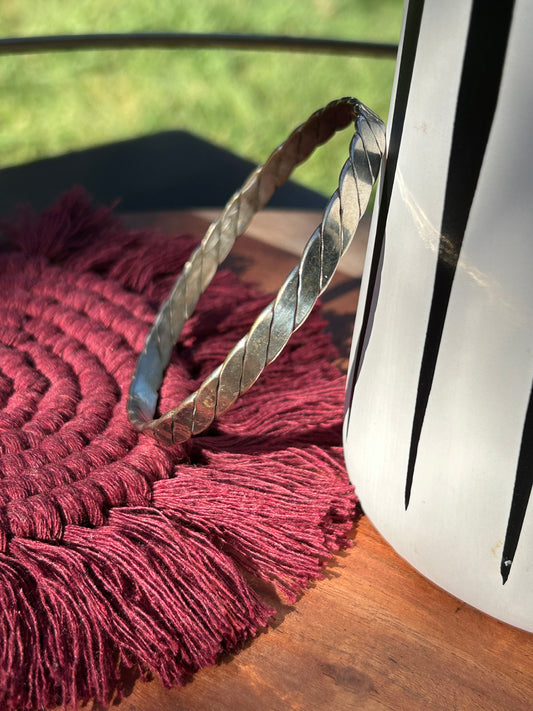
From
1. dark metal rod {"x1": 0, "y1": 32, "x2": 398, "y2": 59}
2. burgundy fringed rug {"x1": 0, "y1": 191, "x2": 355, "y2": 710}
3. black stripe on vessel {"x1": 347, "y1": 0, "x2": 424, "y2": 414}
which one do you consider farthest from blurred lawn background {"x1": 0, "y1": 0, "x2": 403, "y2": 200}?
black stripe on vessel {"x1": 347, "y1": 0, "x2": 424, "y2": 414}

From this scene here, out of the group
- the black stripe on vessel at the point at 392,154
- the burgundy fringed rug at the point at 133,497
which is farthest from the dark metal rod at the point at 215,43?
the black stripe on vessel at the point at 392,154

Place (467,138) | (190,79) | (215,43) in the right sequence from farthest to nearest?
(190,79) < (215,43) < (467,138)

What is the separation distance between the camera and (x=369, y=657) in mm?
303

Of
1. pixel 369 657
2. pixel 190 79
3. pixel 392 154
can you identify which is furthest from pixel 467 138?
pixel 190 79

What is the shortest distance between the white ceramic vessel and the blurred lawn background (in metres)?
0.90

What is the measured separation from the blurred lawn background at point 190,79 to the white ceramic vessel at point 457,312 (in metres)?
0.90

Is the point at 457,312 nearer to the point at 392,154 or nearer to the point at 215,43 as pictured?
the point at 392,154

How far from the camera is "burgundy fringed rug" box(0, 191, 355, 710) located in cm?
29

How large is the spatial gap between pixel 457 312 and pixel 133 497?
0.51ft

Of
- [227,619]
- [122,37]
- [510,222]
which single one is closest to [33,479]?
[227,619]

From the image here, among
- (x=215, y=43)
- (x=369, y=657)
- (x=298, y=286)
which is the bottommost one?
(x=369, y=657)

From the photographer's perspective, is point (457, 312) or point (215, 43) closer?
point (457, 312)

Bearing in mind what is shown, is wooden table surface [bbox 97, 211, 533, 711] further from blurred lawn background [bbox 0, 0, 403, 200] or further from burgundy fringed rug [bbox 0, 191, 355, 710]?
blurred lawn background [bbox 0, 0, 403, 200]

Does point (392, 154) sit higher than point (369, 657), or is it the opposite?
point (392, 154)
